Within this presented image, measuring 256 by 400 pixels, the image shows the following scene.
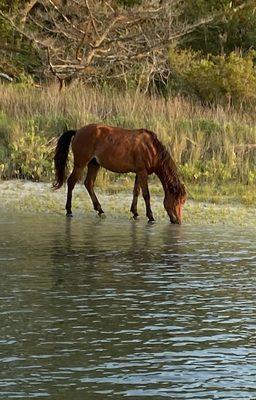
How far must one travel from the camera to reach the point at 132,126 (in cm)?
1706

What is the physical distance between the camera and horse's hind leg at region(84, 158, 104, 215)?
41.2ft

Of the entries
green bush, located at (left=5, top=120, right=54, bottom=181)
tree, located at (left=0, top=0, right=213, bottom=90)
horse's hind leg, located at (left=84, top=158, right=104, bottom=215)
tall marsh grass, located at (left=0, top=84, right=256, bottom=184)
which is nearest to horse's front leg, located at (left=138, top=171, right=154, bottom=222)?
horse's hind leg, located at (left=84, top=158, right=104, bottom=215)

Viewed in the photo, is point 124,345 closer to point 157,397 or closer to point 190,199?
point 157,397

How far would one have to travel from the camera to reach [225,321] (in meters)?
6.39

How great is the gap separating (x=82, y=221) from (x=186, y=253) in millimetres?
2782

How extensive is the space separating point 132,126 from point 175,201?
5130mm

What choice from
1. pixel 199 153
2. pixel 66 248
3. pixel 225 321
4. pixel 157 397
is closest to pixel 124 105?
pixel 199 153

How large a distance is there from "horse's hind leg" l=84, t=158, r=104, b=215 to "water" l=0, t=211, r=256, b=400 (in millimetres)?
1826

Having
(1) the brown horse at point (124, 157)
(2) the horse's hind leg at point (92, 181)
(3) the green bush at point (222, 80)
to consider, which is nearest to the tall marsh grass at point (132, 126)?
(2) the horse's hind leg at point (92, 181)

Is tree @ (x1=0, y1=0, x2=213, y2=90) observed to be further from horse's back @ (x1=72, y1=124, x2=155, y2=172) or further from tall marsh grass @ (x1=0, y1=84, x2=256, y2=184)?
horse's back @ (x1=72, y1=124, x2=155, y2=172)

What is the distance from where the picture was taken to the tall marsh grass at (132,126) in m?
15.2

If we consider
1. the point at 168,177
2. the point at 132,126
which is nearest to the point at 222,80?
the point at 132,126

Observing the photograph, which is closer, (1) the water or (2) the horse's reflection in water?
(1) the water

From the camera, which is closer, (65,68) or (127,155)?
(127,155)
